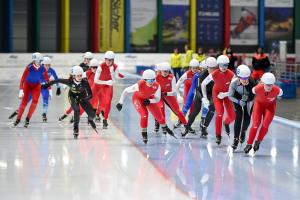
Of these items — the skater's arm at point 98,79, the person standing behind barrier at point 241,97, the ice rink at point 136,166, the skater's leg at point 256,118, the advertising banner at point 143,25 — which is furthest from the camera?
the advertising banner at point 143,25

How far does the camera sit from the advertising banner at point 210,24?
38.7 metres

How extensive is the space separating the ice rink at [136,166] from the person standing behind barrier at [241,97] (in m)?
0.39

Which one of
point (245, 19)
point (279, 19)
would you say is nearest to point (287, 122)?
point (245, 19)

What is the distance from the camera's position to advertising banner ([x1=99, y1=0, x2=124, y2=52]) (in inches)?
1471

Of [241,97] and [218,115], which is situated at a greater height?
[241,97]

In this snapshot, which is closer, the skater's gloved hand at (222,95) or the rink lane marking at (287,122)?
the skater's gloved hand at (222,95)

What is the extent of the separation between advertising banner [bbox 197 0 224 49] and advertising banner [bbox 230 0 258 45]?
29.2 inches

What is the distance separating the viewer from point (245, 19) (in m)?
39.2

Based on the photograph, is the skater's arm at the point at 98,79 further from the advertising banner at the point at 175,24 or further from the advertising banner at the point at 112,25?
the advertising banner at the point at 175,24

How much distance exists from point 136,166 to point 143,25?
28708 millimetres

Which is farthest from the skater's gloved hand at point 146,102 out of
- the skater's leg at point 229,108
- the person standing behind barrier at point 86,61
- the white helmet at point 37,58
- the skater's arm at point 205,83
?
the person standing behind barrier at point 86,61

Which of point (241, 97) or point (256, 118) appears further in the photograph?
point (241, 97)

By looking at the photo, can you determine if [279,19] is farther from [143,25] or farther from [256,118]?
[256,118]

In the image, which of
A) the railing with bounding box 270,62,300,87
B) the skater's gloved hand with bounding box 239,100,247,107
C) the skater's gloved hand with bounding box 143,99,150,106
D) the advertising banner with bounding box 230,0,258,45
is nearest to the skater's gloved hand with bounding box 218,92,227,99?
the skater's gloved hand with bounding box 239,100,247,107
